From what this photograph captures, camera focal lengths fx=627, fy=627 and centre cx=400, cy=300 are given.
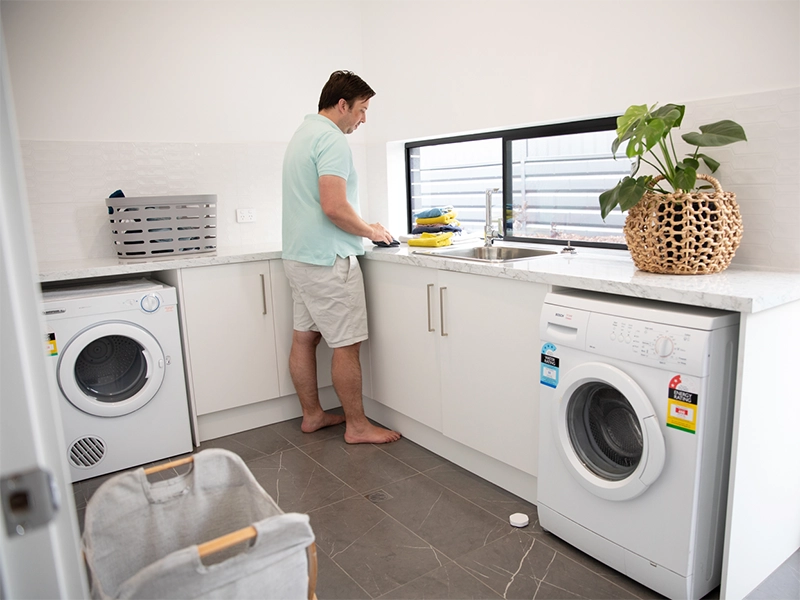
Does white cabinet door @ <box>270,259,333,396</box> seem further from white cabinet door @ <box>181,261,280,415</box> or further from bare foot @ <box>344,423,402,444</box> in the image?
bare foot @ <box>344,423,402,444</box>

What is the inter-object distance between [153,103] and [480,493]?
257cm

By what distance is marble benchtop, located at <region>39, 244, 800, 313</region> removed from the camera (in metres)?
1.65

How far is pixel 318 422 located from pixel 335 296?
0.71m

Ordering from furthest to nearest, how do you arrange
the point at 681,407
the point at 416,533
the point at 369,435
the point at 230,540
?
the point at 369,435
the point at 416,533
the point at 681,407
the point at 230,540

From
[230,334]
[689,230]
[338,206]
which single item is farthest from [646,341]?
[230,334]

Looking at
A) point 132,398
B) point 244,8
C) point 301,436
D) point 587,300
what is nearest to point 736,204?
point 587,300

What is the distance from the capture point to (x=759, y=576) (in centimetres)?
186

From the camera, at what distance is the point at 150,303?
2805 millimetres

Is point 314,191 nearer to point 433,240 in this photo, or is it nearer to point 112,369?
point 433,240

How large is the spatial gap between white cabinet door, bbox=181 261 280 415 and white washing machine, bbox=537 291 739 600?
1.61 metres

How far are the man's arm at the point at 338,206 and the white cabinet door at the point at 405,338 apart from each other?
248mm

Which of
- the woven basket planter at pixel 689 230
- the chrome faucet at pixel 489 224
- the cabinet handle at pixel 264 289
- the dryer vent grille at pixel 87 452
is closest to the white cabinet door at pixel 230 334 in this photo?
the cabinet handle at pixel 264 289

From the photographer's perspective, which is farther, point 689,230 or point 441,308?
point 441,308

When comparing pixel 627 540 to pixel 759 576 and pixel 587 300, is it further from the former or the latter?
pixel 587 300
